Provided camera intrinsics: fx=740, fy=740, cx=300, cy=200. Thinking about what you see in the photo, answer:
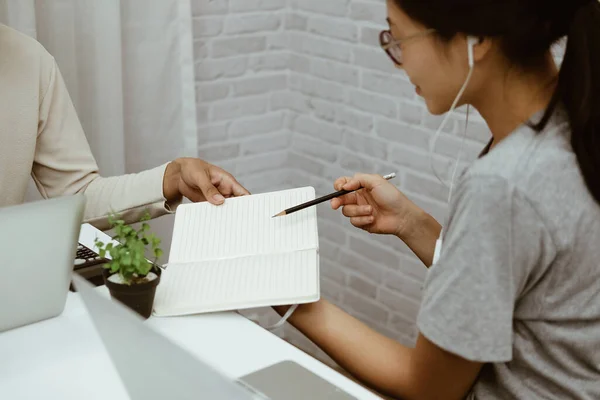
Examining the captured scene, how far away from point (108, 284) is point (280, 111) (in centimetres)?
156

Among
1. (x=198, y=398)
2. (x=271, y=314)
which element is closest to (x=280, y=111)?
(x=271, y=314)

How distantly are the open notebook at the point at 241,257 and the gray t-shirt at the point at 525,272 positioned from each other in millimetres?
215

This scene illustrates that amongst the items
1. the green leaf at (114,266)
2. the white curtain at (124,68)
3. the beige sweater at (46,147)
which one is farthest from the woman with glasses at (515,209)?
the white curtain at (124,68)

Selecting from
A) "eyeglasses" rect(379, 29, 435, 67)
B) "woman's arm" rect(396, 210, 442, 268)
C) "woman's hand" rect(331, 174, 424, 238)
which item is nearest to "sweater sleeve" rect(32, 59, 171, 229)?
"woman's hand" rect(331, 174, 424, 238)

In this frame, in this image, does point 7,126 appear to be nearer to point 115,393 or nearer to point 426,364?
point 115,393

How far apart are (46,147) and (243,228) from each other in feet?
1.90

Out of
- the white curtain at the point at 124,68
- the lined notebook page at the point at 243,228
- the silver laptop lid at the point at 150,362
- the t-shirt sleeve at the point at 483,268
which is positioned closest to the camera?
the silver laptop lid at the point at 150,362

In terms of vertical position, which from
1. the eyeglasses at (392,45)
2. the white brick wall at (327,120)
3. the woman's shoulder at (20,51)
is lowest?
the white brick wall at (327,120)

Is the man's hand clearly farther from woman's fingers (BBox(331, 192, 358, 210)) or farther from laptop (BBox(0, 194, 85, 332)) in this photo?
laptop (BBox(0, 194, 85, 332))

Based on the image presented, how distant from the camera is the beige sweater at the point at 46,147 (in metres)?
1.43

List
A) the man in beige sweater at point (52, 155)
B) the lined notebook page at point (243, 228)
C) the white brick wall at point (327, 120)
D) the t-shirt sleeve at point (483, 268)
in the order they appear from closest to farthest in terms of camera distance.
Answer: the t-shirt sleeve at point (483, 268) → the lined notebook page at point (243, 228) → the man in beige sweater at point (52, 155) → the white brick wall at point (327, 120)

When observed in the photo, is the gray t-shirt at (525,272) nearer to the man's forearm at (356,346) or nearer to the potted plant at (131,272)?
the man's forearm at (356,346)

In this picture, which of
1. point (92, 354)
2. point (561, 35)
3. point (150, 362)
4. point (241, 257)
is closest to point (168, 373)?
point (150, 362)

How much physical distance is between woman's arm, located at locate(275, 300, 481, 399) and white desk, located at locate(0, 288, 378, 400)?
9cm
